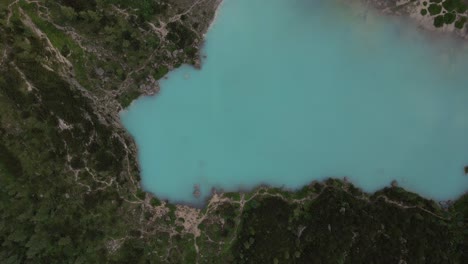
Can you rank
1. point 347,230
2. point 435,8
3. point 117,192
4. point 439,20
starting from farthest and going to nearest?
point 439,20
point 435,8
point 117,192
point 347,230

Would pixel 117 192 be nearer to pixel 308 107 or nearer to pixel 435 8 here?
pixel 308 107

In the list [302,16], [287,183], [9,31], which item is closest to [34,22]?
[9,31]

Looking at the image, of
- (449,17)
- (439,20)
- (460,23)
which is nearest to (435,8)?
(439,20)

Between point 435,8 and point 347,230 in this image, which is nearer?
point 347,230

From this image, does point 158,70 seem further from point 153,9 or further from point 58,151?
point 58,151

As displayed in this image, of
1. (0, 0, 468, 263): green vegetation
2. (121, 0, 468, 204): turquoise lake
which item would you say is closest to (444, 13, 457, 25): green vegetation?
(121, 0, 468, 204): turquoise lake

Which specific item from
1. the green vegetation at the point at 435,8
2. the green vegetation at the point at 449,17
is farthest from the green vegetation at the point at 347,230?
the green vegetation at the point at 435,8

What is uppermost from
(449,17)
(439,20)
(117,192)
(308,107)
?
(449,17)

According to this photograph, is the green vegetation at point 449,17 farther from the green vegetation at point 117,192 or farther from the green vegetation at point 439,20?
the green vegetation at point 117,192

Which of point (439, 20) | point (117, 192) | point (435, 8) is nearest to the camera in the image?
point (117, 192)

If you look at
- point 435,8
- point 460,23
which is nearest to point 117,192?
point 435,8

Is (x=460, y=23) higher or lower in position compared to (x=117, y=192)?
higher

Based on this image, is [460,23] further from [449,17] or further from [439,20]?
[439,20]
